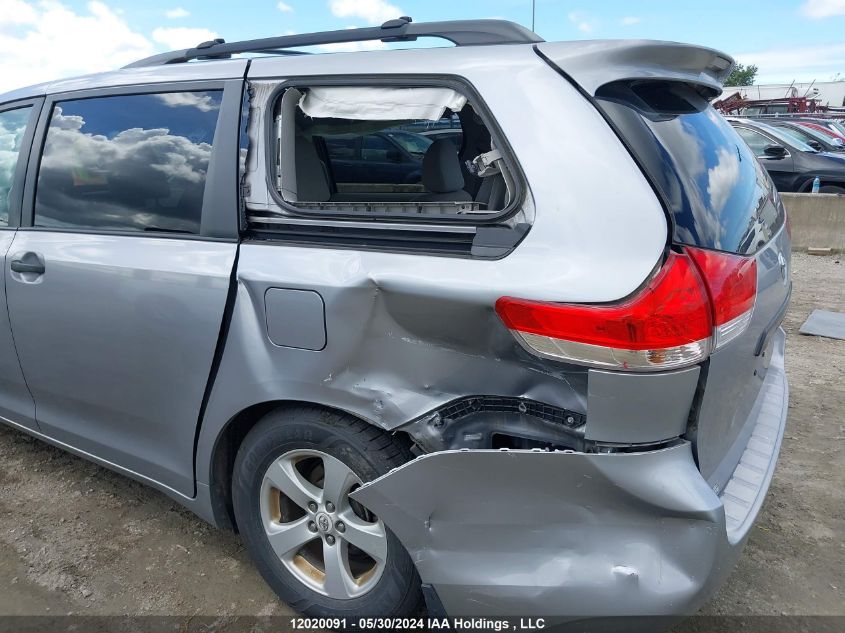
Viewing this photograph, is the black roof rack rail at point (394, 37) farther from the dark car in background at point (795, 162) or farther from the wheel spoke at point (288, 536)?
the dark car in background at point (795, 162)

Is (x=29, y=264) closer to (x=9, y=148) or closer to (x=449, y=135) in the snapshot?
(x=9, y=148)

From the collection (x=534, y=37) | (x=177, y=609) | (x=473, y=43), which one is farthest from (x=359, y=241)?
(x=177, y=609)

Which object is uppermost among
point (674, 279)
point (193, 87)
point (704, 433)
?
point (193, 87)

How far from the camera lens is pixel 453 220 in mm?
1804

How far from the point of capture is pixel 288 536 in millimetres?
2188

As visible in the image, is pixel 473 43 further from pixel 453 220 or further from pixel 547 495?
pixel 547 495

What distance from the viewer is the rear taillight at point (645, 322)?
5.08 ft

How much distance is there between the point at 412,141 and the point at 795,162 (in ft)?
29.0

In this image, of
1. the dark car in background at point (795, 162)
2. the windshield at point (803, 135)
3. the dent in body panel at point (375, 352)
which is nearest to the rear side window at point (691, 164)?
the dent in body panel at point (375, 352)

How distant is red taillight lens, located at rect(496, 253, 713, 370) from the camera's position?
155 centimetres

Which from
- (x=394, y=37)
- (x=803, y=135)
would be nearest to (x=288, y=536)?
(x=394, y=37)

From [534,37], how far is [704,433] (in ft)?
Result: 3.89

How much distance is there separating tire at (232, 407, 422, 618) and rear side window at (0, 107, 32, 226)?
1693 mm

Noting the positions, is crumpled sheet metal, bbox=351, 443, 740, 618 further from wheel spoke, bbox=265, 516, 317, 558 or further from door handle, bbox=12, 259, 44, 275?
door handle, bbox=12, 259, 44, 275
